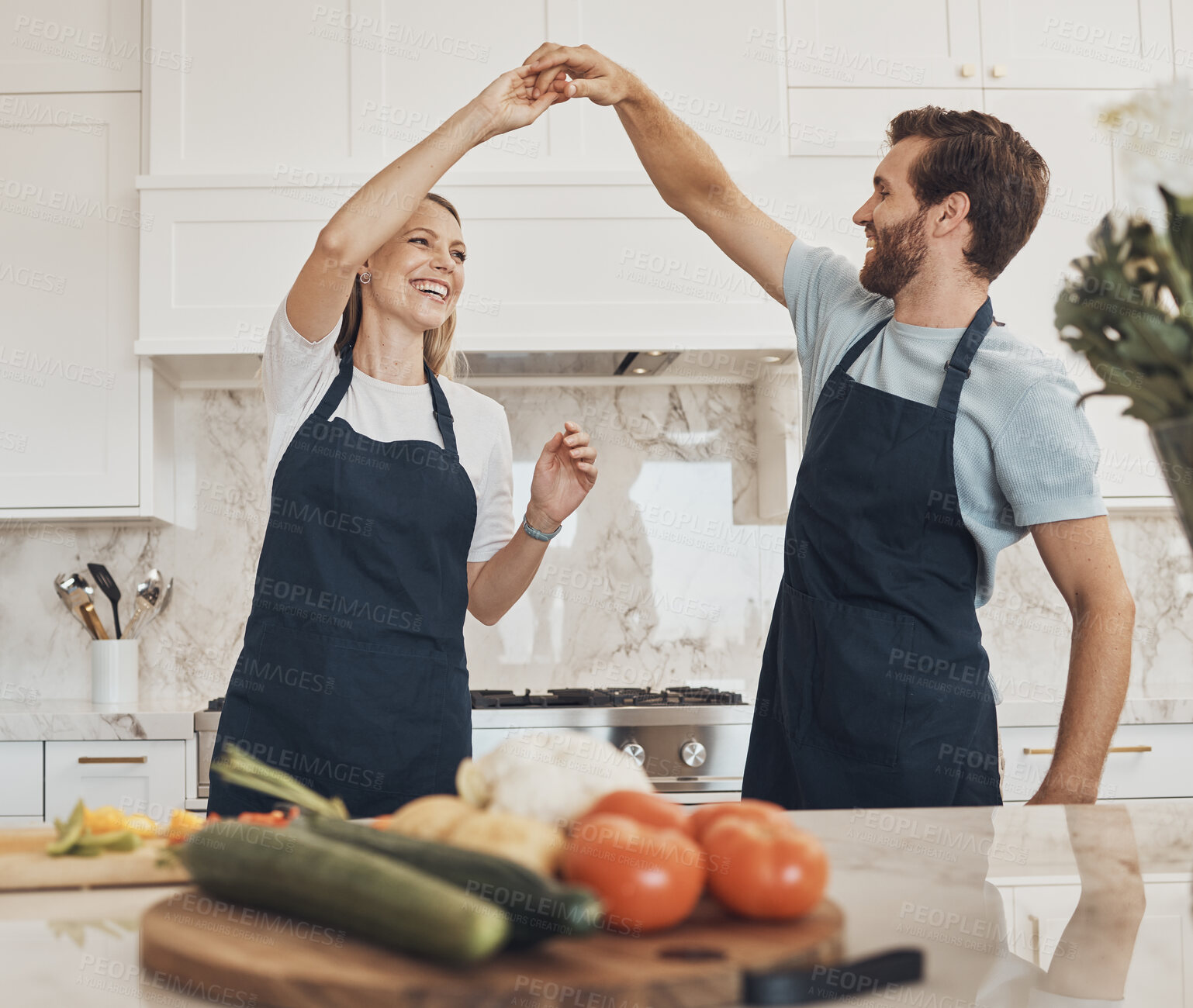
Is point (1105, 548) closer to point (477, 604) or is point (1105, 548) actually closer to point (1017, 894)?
point (1017, 894)

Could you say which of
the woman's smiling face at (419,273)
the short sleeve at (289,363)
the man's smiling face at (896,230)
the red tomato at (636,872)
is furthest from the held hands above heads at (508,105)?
the red tomato at (636,872)

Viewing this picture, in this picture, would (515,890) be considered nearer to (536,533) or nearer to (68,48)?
(536,533)

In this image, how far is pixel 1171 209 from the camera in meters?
0.65

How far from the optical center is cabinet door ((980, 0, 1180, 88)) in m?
2.71

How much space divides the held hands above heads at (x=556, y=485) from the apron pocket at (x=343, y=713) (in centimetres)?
30

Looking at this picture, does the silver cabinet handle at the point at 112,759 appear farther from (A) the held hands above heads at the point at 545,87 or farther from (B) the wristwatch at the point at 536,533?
(A) the held hands above heads at the point at 545,87

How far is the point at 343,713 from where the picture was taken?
154 centimetres

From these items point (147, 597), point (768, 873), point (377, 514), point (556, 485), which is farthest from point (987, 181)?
point (147, 597)

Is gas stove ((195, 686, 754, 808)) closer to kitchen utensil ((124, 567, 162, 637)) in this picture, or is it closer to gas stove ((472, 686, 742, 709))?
gas stove ((472, 686, 742, 709))

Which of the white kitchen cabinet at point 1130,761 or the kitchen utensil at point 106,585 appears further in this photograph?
the kitchen utensil at point 106,585

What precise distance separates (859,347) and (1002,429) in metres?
0.26

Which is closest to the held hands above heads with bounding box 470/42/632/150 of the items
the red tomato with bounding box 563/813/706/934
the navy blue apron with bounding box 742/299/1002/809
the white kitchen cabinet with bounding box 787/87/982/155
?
the navy blue apron with bounding box 742/299/1002/809

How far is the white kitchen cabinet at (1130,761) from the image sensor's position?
237cm

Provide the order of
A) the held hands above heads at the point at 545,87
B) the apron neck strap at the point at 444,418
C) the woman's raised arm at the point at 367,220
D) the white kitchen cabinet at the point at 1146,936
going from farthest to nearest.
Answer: the apron neck strap at the point at 444,418 < the held hands above heads at the point at 545,87 < the woman's raised arm at the point at 367,220 < the white kitchen cabinet at the point at 1146,936
